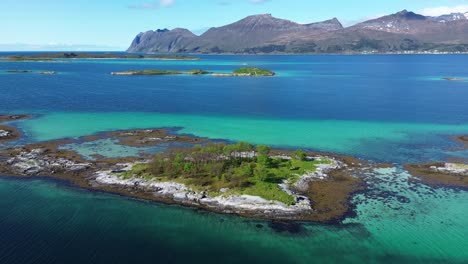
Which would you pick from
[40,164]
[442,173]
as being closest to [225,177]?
[40,164]

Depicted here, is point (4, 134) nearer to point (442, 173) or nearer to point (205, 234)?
point (205, 234)

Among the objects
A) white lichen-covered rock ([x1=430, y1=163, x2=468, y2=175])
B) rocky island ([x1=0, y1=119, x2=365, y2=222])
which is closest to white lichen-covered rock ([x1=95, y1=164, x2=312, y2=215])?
rocky island ([x1=0, y1=119, x2=365, y2=222])

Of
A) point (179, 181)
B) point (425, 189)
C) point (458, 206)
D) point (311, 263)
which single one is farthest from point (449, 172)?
point (179, 181)

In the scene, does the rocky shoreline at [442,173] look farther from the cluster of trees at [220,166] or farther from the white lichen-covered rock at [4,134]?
the white lichen-covered rock at [4,134]

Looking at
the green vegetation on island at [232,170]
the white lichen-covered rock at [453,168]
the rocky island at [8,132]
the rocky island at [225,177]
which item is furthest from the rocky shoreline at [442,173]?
the rocky island at [8,132]

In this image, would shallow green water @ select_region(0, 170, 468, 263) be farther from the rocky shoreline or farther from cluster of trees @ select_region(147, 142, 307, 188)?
cluster of trees @ select_region(147, 142, 307, 188)

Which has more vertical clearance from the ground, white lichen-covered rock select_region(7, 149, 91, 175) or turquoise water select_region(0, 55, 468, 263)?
white lichen-covered rock select_region(7, 149, 91, 175)

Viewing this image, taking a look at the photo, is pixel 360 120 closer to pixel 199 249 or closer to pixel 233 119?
pixel 233 119

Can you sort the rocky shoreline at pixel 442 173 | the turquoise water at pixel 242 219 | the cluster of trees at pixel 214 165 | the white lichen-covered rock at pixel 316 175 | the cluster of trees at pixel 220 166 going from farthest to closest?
the rocky shoreline at pixel 442 173
the cluster of trees at pixel 214 165
the white lichen-covered rock at pixel 316 175
the cluster of trees at pixel 220 166
the turquoise water at pixel 242 219
